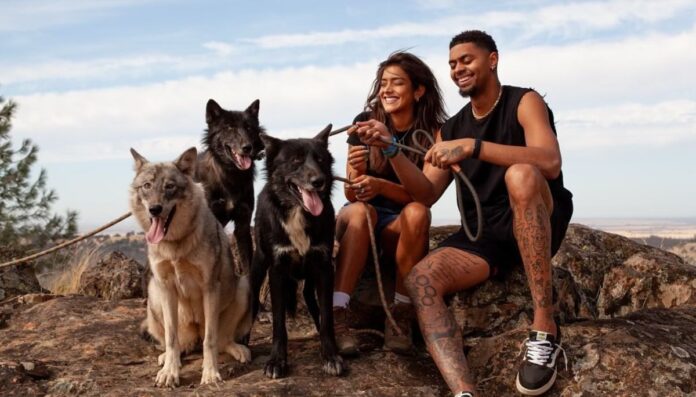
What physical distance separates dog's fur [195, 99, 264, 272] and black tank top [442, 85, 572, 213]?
2.16 metres

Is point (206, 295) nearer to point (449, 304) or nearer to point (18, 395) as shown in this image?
point (18, 395)

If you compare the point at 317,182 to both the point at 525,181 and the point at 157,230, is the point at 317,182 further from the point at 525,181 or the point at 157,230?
the point at 525,181

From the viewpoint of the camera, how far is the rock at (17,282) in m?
7.88

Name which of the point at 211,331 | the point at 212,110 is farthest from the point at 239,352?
the point at 212,110

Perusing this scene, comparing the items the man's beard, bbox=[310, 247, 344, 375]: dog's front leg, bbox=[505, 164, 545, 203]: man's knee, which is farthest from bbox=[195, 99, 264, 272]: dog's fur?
bbox=[505, 164, 545, 203]: man's knee

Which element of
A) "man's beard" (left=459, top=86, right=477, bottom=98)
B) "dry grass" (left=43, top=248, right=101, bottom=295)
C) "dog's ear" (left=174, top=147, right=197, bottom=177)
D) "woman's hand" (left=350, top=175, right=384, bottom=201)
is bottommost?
"dry grass" (left=43, top=248, right=101, bottom=295)

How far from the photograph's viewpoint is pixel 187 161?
480 cm

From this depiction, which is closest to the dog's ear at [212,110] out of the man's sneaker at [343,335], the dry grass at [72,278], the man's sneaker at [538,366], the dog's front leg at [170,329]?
the dog's front leg at [170,329]

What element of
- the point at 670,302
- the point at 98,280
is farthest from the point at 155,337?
the point at 670,302

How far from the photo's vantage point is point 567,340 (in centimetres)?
464

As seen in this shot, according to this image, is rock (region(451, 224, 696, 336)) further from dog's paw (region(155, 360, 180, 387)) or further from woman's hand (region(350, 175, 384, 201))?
dog's paw (region(155, 360, 180, 387))

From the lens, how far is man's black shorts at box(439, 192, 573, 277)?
469cm

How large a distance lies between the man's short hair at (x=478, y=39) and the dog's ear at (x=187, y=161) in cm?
209

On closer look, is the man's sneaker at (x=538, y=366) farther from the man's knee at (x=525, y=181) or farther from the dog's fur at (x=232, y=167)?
the dog's fur at (x=232, y=167)
